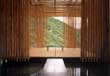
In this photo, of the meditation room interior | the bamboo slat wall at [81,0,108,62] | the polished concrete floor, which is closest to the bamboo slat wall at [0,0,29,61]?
the meditation room interior

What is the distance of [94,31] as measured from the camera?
7371 millimetres

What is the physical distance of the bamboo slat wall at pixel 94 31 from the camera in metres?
7.31

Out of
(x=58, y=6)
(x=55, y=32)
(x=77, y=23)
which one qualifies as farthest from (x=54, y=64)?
(x=58, y=6)

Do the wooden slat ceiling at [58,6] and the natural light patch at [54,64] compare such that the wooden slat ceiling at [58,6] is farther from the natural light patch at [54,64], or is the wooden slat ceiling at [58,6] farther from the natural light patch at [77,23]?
the natural light patch at [54,64]


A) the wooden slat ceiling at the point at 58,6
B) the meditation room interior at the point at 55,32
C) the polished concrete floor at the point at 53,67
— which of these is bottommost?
the polished concrete floor at the point at 53,67

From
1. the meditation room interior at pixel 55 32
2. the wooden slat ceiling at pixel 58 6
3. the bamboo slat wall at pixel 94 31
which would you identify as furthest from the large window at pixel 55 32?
the bamboo slat wall at pixel 94 31

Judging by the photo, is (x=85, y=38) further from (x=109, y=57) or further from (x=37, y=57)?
(x=37, y=57)

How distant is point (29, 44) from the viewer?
24.5 feet

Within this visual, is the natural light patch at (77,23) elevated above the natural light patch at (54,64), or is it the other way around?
the natural light patch at (77,23)

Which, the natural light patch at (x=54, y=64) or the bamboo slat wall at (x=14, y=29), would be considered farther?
the bamboo slat wall at (x=14, y=29)

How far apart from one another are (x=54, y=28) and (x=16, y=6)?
1.34m

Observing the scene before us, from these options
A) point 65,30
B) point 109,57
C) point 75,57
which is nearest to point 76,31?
point 65,30

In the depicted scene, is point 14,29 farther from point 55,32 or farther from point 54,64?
point 54,64

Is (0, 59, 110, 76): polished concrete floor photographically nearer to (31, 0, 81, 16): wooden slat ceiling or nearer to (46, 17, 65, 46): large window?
(46, 17, 65, 46): large window
